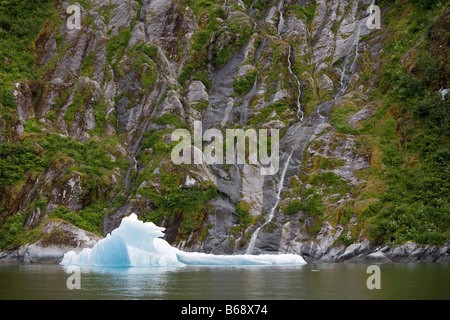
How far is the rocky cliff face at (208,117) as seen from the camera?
50.1 metres

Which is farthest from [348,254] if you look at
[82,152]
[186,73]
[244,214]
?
[186,73]

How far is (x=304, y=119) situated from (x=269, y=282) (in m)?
41.2

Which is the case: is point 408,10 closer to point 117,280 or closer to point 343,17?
point 343,17

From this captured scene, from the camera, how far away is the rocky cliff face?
164 feet

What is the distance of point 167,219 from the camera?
2056 inches

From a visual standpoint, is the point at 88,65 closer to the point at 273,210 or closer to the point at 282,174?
the point at 282,174

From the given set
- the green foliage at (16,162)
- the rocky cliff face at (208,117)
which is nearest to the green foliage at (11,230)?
the rocky cliff face at (208,117)

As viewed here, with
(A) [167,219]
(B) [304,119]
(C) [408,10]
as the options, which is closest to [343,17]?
(C) [408,10]

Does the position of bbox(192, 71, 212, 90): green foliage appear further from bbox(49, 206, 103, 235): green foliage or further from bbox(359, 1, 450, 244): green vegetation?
bbox(49, 206, 103, 235): green foliage

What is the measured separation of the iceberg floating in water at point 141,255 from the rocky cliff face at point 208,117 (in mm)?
7760

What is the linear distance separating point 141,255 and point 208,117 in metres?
33.0

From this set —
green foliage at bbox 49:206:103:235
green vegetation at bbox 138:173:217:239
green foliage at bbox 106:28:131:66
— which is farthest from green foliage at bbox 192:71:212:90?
green foliage at bbox 49:206:103:235

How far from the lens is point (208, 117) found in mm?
65750

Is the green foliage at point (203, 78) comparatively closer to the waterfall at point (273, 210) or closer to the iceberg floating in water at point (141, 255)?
the waterfall at point (273, 210)
